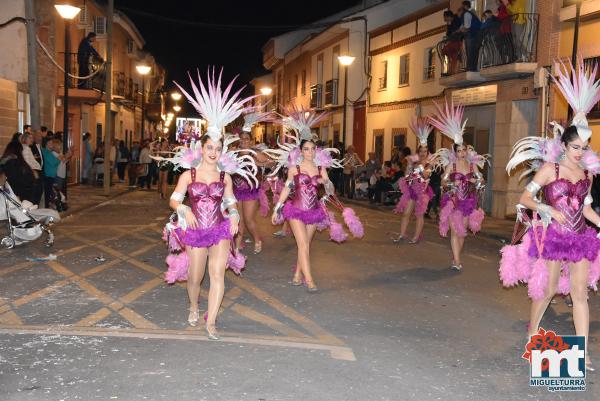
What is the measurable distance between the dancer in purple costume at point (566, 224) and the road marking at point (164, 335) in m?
1.76

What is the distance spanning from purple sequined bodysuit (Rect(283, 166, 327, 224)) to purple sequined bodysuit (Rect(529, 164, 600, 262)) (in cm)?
326

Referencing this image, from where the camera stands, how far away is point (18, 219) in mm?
11898

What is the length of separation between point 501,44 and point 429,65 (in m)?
6.60

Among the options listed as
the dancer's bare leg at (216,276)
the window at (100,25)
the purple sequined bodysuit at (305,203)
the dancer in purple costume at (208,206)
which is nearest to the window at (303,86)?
the window at (100,25)

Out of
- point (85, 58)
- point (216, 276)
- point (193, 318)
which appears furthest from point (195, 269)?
point (85, 58)

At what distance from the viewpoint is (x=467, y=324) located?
739 cm

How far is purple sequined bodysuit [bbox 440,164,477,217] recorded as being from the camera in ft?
36.2

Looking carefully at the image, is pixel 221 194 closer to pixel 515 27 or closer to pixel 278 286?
pixel 278 286

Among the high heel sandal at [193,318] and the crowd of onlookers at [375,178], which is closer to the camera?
the high heel sandal at [193,318]

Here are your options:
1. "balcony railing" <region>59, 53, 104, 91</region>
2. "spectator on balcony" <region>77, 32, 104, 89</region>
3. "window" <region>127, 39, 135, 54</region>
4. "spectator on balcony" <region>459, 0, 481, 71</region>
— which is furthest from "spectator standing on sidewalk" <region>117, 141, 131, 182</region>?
"window" <region>127, 39, 135, 54</region>

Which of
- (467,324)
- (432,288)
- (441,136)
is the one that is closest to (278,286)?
(432,288)

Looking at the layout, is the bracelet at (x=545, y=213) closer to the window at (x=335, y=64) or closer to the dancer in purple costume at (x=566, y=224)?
the dancer in purple costume at (x=566, y=224)

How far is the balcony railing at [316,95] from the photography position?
4125 cm

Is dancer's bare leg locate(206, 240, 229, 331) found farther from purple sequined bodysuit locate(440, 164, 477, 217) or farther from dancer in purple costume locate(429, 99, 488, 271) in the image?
purple sequined bodysuit locate(440, 164, 477, 217)
